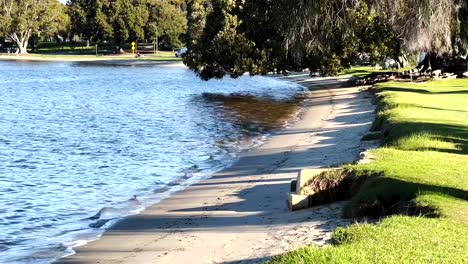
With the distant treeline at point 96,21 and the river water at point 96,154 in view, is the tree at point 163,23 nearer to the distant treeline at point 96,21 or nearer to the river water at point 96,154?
the distant treeline at point 96,21

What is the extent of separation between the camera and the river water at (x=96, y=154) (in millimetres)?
11844

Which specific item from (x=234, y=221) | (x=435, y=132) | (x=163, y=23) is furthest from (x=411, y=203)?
(x=163, y=23)

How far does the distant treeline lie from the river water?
83.5 meters

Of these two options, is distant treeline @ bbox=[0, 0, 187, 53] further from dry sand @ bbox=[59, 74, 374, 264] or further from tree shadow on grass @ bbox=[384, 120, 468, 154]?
dry sand @ bbox=[59, 74, 374, 264]

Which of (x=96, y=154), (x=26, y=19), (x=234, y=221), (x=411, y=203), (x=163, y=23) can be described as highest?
(x=26, y=19)

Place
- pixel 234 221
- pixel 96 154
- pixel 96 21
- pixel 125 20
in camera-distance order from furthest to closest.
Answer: pixel 125 20 → pixel 96 21 → pixel 96 154 → pixel 234 221

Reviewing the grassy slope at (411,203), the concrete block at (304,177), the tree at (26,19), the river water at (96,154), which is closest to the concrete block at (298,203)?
the concrete block at (304,177)

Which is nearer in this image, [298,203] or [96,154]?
[298,203]

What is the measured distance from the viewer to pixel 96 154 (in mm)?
20062

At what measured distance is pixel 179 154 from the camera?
20141mm

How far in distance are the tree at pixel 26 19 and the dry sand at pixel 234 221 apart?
4477 inches

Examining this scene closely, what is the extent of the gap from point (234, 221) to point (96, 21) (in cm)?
11901

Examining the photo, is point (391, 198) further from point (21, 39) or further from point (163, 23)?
point (21, 39)

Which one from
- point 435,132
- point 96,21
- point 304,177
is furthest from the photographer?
point 96,21
